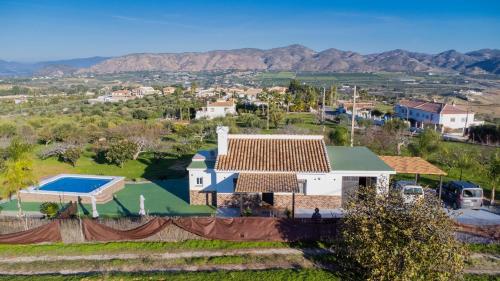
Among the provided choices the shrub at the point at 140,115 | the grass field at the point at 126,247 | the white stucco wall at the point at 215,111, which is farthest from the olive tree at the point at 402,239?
the white stucco wall at the point at 215,111

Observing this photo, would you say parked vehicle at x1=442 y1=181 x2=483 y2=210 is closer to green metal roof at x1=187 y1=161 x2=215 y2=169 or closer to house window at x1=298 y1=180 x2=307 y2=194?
house window at x1=298 y1=180 x2=307 y2=194

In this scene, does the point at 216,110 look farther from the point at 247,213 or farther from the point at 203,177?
the point at 247,213

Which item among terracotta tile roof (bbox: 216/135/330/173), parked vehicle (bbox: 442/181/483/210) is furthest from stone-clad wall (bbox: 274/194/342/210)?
parked vehicle (bbox: 442/181/483/210)

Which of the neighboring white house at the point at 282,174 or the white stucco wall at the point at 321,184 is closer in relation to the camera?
the neighboring white house at the point at 282,174

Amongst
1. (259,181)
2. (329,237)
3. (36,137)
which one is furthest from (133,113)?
(329,237)

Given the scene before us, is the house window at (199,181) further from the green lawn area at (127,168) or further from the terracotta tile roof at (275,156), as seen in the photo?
the green lawn area at (127,168)

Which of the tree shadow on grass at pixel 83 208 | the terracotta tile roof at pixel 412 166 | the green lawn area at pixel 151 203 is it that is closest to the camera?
the green lawn area at pixel 151 203
